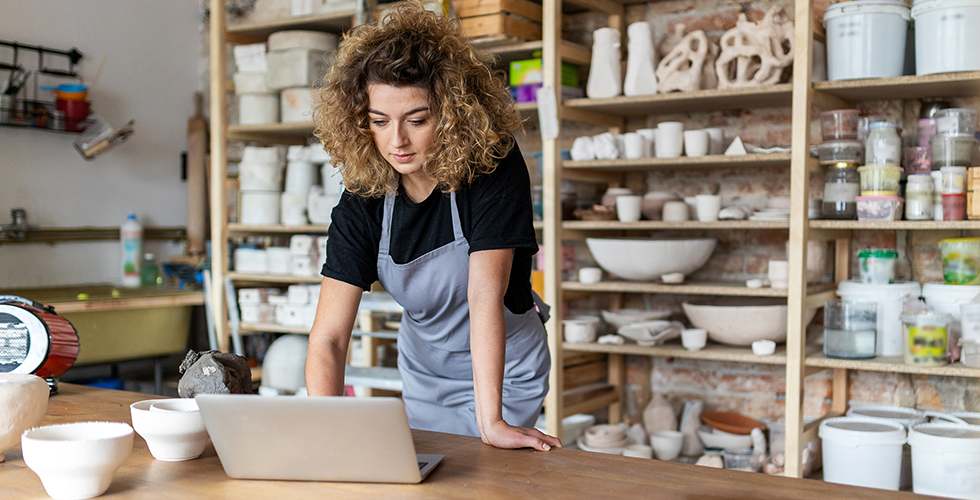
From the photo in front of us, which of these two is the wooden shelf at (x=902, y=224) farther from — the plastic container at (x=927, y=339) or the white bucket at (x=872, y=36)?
the white bucket at (x=872, y=36)

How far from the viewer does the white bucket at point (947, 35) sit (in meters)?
2.34

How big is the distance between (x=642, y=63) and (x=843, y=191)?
790 millimetres

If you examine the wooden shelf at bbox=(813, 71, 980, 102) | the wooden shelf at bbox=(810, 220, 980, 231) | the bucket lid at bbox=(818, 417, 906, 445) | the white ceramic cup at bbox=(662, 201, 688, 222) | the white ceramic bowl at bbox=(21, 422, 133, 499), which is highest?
the wooden shelf at bbox=(813, 71, 980, 102)

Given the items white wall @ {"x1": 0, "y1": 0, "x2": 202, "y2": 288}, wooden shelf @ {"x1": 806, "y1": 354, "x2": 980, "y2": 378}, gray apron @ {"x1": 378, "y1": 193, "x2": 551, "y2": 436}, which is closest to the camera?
gray apron @ {"x1": 378, "y1": 193, "x2": 551, "y2": 436}

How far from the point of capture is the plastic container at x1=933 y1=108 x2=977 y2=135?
8.00 feet

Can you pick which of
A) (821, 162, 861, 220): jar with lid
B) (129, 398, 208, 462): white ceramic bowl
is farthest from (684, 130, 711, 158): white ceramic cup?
(129, 398, 208, 462): white ceramic bowl

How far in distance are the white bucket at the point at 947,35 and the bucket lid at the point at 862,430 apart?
105 cm

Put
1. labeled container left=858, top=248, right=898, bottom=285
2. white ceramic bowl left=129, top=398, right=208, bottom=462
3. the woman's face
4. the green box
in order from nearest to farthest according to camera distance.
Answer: white ceramic bowl left=129, top=398, right=208, bottom=462, the woman's face, labeled container left=858, top=248, right=898, bottom=285, the green box

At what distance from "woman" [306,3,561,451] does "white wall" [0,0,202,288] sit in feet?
8.61

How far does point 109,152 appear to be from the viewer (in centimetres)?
394

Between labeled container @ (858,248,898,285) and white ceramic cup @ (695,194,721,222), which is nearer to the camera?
labeled container @ (858,248,898,285)

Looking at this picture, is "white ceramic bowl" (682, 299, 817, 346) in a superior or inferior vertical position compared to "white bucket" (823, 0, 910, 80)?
inferior

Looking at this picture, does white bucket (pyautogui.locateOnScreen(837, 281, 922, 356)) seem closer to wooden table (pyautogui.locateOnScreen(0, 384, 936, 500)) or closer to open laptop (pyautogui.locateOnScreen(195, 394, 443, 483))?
wooden table (pyautogui.locateOnScreen(0, 384, 936, 500))

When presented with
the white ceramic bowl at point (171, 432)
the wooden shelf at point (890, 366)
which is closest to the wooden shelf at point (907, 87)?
the wooden shelf at point (890, 366)
